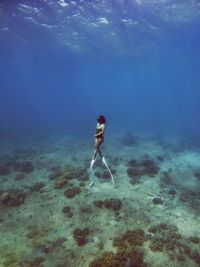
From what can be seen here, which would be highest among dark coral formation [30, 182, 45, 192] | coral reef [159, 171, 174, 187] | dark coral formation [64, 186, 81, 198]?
dark coral formation [64, 186, 81, 198]

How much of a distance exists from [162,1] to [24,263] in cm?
2483

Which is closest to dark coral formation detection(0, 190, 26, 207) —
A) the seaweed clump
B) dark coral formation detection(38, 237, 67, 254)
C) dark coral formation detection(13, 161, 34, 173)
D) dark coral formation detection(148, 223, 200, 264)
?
dark coral formation detection(38, 237, 67, 254)

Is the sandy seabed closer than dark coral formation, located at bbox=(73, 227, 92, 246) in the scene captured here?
Yes

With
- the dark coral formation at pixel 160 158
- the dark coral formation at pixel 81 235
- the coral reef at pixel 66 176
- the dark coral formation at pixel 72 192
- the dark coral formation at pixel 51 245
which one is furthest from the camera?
the dark coral formation at pixel 160 158

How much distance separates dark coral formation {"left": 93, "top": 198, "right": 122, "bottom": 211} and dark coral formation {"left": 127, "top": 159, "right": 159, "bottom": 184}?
354 centimetres

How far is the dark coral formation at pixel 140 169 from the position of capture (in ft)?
62.0

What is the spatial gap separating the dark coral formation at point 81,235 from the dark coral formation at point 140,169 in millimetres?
6572

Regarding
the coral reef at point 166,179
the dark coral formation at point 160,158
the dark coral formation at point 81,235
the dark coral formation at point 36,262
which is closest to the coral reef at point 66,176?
the dark coral formation at point 81,235

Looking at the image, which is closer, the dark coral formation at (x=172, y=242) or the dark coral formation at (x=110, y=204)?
the dark coral formation at (x=172, y=242)

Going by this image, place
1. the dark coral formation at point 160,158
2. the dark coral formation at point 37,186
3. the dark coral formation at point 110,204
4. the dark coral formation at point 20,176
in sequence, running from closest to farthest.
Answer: the dark coral formation at point 110,204 < the dark coral formation at point 37,186 < the dark coral formation at point 20,176 < the dark coral formation at point 160,158

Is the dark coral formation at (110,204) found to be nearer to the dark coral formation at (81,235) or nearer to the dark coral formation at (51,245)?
the dark coral formation at (81,235)

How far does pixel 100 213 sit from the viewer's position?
44.2ft

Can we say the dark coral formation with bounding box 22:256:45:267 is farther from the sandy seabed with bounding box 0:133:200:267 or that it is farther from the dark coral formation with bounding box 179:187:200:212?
the dark coral formation with bounding box 179:187:200:212

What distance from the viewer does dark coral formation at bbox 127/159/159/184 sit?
62.0 feet
